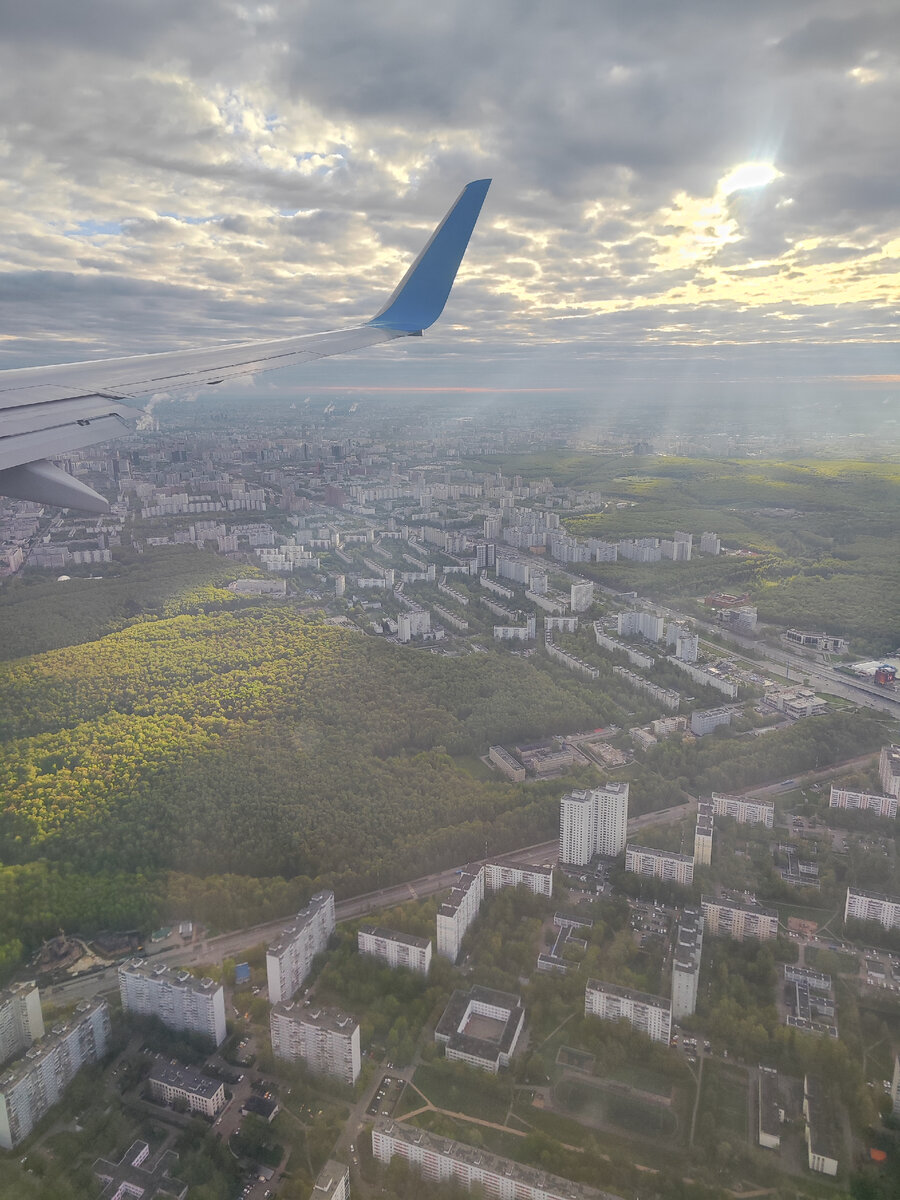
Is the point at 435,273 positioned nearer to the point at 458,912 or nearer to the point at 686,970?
the point at 458,912

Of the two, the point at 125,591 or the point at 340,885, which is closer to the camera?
the point at 340,885

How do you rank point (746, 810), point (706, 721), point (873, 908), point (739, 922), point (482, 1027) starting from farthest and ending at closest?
1. point (706, 721)
2. point (746, 810)
3. point (873, 908)
4. point (739, 922)
5. point (482, 1027)

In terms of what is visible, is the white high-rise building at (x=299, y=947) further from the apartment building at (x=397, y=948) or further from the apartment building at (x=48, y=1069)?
the apartment building at (x=48, y=1069)

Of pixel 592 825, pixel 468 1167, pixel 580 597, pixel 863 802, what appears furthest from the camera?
pixel 580 597

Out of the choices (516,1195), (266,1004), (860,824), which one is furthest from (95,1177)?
(860,824)

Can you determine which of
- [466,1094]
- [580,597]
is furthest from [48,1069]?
[580,597]

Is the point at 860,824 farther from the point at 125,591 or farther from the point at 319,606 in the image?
the point at 125,591
